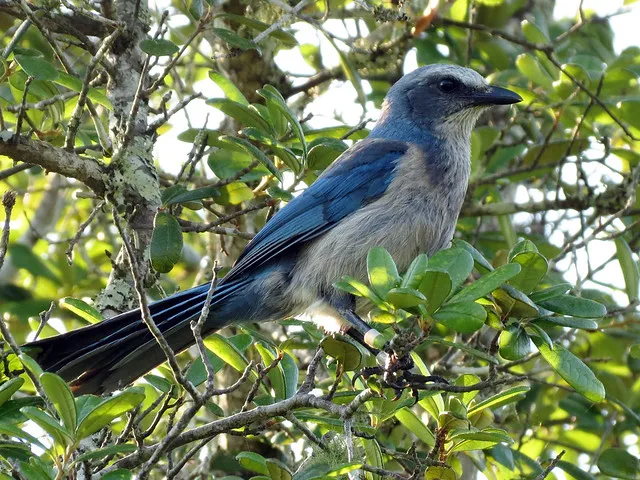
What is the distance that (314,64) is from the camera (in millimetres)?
6652

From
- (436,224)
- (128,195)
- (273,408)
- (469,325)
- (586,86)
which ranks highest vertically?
(586,86)

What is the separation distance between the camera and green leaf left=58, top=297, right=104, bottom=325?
3945mm

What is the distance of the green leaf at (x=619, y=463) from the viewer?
4.43m

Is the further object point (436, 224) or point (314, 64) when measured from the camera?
point (314, 64)

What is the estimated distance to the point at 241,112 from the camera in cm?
442

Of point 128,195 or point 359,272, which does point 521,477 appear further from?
point 128,195

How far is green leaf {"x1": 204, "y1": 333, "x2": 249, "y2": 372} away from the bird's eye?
95.1 inches

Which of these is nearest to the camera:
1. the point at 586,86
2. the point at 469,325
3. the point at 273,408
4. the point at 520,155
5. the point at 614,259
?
the point at 469,325

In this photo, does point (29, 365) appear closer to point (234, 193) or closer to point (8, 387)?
point (8, 387)

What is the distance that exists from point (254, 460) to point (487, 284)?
46.8 inches

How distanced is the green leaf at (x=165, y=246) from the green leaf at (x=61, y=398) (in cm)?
124

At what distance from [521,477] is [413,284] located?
2.15 m

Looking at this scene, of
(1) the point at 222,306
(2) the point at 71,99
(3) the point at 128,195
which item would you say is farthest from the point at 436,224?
(2) the point at 71,99

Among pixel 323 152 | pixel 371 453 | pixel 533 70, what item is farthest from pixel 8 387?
pixel 533 70
